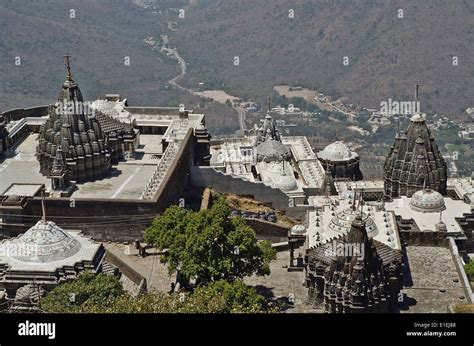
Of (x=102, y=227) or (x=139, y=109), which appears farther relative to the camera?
(x=139, y=109)

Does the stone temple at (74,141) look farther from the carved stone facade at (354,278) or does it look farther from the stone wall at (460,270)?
the stone wall at (460,270)

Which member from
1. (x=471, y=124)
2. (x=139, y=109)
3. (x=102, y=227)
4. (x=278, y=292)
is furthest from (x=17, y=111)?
(x=471, y=124)

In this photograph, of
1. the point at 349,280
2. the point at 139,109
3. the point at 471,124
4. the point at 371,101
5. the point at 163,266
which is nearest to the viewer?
the point at 349,280

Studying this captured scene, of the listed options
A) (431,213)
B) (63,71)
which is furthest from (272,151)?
(63,71)

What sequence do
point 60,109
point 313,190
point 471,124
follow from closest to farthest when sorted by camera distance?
point 60,109
point 313,190
point 471,124

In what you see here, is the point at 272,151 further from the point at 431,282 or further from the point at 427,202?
the point at 431,282
